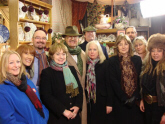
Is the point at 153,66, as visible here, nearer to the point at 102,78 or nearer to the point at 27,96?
the point at 102,78

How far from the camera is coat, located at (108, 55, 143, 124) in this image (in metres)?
A: 2.19

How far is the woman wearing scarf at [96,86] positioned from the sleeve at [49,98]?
2.28ft

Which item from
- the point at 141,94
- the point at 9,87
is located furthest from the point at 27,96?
the point at 141,94

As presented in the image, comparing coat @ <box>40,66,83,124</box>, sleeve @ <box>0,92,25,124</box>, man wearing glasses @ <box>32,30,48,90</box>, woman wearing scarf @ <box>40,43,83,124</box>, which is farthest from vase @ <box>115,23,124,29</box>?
sleeve @ <box>0,92,25,124</box>

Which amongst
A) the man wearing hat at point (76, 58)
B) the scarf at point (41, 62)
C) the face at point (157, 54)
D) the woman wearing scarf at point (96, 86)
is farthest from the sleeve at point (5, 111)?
the face at point (157, 54)

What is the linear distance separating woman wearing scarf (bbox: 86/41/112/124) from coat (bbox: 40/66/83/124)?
483mm

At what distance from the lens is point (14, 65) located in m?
1.55

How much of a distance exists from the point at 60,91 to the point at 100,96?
2.32 ft

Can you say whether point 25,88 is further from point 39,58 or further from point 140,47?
point 140,47

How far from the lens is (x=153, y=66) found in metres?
2.06

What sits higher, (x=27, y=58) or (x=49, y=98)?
(x=27, y=58)

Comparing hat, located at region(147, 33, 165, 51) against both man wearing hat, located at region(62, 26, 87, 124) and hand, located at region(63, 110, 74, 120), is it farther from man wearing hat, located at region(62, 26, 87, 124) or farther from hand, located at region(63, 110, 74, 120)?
hand, located at region(63, 110, 74, 120)

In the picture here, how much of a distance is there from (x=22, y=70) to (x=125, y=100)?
1.31 meters

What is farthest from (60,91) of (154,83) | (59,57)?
(154,83)
